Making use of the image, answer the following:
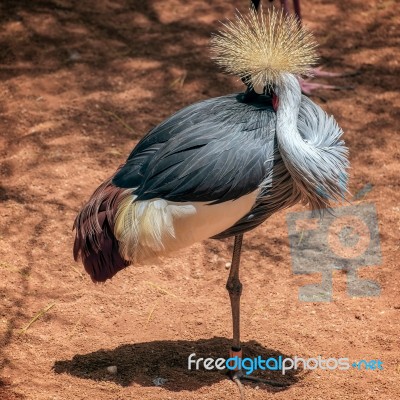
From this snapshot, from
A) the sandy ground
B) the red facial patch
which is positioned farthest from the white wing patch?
the sandy ground

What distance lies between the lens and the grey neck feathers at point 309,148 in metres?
2.91

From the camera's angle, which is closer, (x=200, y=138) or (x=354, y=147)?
(x=200, y=138)

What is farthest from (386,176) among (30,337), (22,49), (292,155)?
(22,49)

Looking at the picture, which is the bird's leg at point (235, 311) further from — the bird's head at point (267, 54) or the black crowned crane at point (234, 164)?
the bird's head at point (267, 54)

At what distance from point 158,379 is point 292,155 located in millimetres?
1123

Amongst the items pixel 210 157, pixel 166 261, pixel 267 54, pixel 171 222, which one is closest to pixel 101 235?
pixel 171 222

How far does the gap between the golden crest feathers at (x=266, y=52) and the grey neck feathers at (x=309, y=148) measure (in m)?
0.06

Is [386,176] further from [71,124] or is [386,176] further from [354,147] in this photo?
[71,124]

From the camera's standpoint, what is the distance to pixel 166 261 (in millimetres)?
4012

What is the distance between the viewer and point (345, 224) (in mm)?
4246

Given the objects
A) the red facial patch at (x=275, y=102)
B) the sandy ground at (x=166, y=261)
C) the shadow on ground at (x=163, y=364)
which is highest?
the red facial patch at (x=275, y=102)

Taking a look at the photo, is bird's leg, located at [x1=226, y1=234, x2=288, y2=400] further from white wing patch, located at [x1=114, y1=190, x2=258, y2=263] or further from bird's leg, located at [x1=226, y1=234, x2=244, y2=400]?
white wing patch, located at [x1=114, y1=190, x2=258, y2=263]

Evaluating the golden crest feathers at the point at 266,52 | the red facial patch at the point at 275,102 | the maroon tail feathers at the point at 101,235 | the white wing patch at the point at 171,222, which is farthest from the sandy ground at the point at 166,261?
the golden crest feathers at the point at 266,52

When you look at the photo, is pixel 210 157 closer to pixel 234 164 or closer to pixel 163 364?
pixel 234 164
